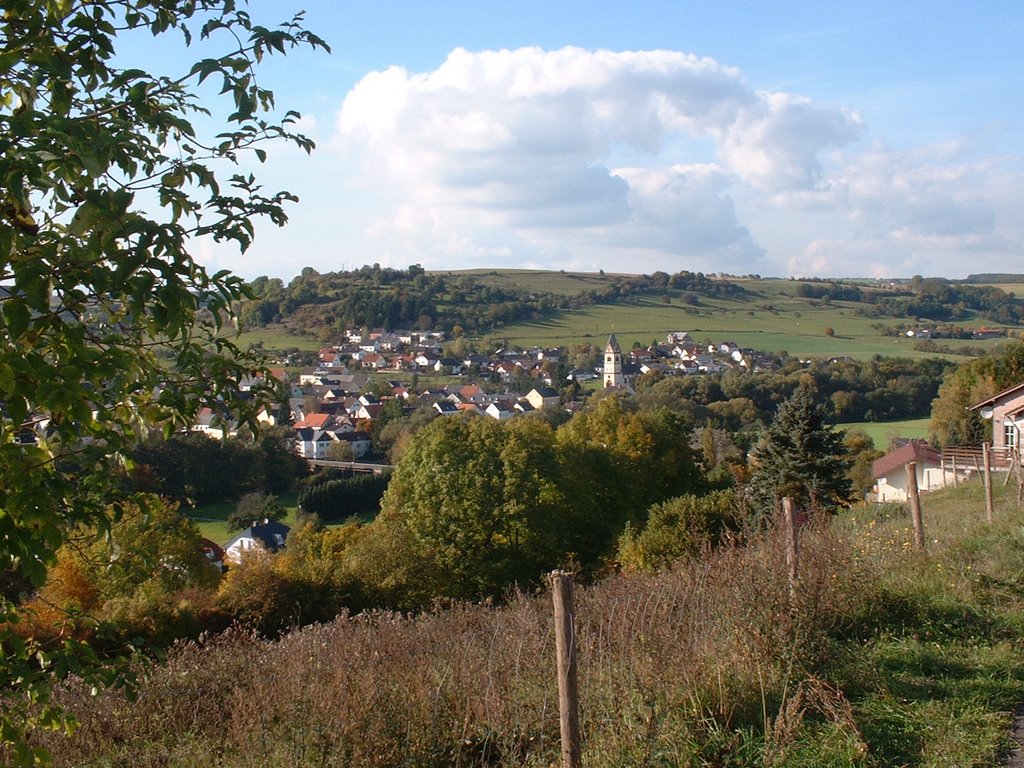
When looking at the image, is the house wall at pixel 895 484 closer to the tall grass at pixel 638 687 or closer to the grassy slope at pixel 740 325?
the tall grass at pixel 638 687

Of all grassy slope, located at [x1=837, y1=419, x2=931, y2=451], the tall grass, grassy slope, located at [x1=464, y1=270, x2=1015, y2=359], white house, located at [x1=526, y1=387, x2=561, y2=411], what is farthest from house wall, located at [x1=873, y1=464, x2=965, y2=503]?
grassy slope, located at [x1=464, y1=270, x2=1015, y2=359]

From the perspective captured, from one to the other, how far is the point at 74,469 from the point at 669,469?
35.7 meters

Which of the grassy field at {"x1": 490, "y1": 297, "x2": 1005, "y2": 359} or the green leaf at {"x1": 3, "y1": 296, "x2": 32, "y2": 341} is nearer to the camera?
the green leaf at {"x1": 3, "y1": 296, "x2": 32, "y2": 341}

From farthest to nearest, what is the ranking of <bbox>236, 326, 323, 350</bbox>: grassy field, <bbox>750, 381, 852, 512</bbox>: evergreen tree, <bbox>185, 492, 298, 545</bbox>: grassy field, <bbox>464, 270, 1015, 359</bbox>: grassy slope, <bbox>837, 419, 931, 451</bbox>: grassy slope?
<bbox>236, 326, 323, 350</bbox>: grassy field
<bbox>464, 270, 1015, 359</bbox>: grassy slope
<bbox>837, 419, 931, 451</bbox>: grassy slope
<bbox>185, 492, 298, 545</bbox>: grassy field
<bbox>750, 381, 852, 512</bbox>: evergreen tree

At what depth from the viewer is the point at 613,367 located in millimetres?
90562

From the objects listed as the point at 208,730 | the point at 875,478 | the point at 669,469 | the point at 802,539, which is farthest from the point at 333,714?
the point at 875,478

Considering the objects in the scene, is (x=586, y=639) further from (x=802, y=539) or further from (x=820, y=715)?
(x=802, y=539)

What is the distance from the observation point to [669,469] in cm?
3806

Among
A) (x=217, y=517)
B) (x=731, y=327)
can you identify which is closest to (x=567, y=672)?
(x=217, y=517)

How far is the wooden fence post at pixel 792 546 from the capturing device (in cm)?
598

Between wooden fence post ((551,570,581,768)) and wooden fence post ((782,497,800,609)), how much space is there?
2084 millimetres

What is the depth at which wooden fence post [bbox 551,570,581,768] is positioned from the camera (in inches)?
166

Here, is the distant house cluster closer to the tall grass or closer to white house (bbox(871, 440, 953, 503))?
white house (bbox(871, 440, 953, 503))

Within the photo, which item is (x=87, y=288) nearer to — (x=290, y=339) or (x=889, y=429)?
(x=889, y=429)
